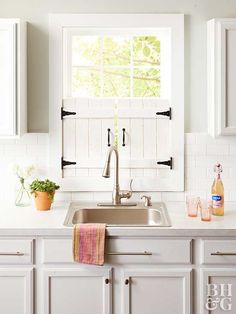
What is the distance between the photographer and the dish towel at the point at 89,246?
270cm

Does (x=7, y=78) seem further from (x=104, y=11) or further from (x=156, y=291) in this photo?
(x=156, y=291)

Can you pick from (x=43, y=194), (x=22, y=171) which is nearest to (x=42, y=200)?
(x=43, y=194)

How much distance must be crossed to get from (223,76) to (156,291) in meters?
1.31

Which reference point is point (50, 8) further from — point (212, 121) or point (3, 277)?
point (3, 277)

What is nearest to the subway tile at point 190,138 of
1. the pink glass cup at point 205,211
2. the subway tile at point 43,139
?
the pink glass cup at point 205,211

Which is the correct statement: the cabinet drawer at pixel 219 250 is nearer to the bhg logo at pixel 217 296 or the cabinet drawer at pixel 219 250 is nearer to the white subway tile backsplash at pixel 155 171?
the bhg logo at pixel 217 296

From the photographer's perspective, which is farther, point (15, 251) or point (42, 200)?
point (42, 200)

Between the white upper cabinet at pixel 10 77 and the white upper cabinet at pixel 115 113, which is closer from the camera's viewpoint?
the white upper cabinet at pixel 10 77

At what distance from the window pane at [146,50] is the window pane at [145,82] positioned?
0.05 meters

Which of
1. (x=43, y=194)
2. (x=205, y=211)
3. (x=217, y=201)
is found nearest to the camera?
Result: (x=205, y=211)

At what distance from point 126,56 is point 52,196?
108 cm

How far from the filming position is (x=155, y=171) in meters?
3.44

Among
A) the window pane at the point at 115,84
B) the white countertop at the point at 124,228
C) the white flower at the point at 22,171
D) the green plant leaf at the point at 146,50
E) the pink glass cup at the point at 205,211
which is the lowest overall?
the white countertop at the point at 124,228

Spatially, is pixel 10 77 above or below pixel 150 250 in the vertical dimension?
above
